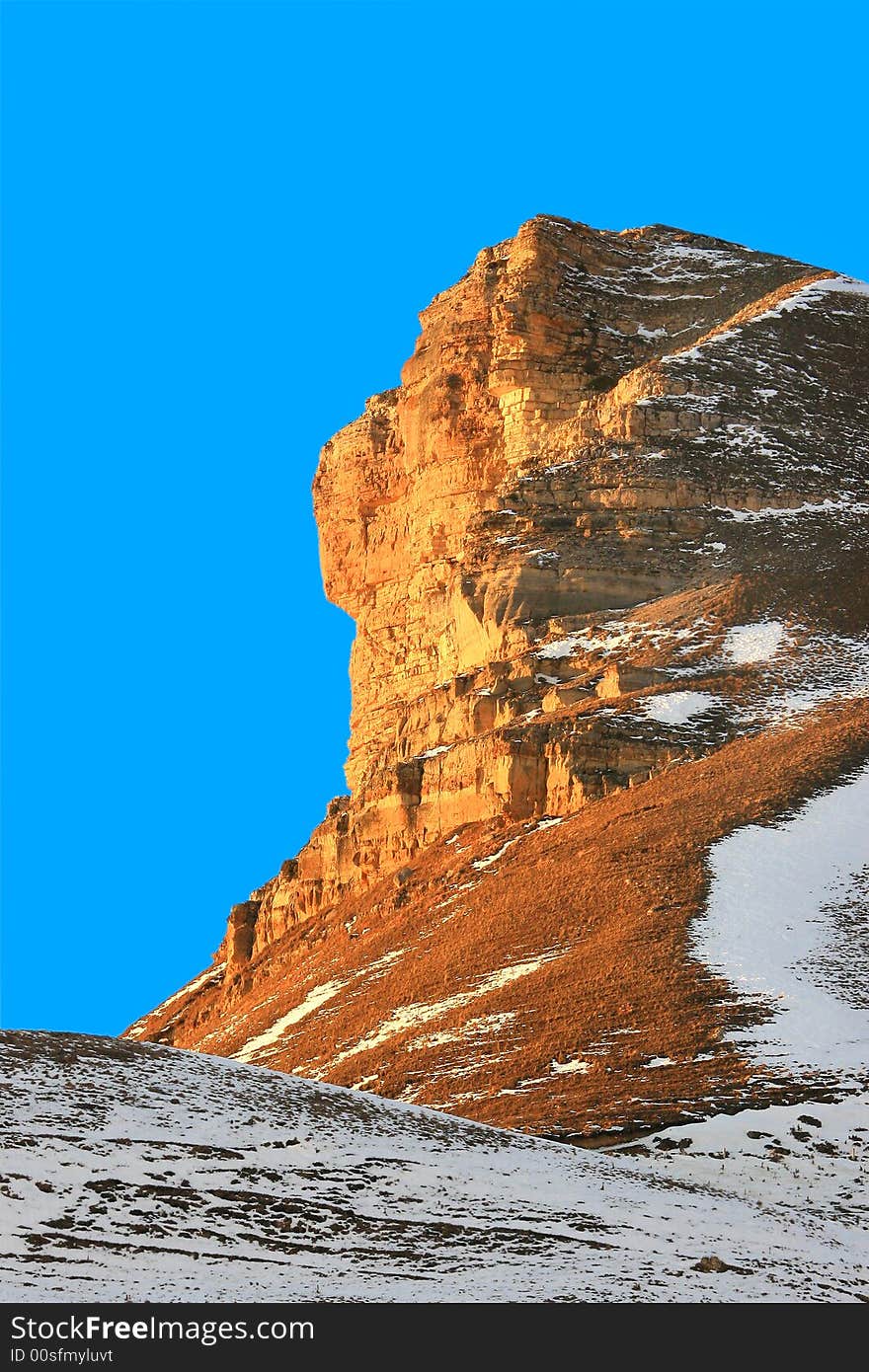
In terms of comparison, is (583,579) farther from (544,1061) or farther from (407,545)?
(544,1061)

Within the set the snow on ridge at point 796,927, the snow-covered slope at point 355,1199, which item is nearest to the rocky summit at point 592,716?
the snow on ridge at point 796,927

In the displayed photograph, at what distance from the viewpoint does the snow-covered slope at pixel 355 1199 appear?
94.6 feet

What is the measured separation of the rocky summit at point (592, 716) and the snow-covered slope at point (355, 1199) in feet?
14.0

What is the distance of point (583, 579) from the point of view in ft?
252

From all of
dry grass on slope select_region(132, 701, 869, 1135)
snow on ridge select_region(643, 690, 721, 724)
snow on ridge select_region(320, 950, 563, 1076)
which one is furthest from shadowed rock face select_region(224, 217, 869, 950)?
snow on ridge select_region(320, 950, 563, 1076)

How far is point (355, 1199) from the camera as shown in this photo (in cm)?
3278

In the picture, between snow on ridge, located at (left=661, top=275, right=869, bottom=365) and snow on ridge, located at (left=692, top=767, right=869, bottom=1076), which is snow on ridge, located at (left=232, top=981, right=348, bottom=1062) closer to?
snow on ridge, located at (left=692, top=767, right=869, bottom=1076)

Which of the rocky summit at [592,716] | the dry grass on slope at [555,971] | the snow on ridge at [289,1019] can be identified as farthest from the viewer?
the snow on ridge at [289,1019]

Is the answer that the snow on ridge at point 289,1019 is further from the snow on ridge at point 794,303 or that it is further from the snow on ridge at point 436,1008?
the snow on ridge at point 794,303

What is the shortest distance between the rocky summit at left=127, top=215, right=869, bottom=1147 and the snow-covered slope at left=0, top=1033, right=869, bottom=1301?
14.0 feet

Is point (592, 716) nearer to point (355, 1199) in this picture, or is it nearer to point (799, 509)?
point (799, 509)

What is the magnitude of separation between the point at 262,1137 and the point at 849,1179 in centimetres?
973
